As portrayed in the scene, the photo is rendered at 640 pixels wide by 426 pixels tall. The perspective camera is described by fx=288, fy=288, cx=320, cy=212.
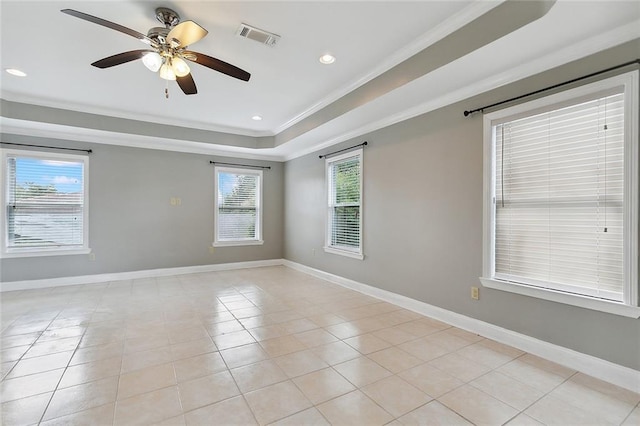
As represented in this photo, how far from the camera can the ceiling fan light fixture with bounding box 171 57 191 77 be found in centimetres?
253

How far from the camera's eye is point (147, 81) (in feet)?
11.6

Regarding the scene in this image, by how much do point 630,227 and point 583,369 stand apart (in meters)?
1.13

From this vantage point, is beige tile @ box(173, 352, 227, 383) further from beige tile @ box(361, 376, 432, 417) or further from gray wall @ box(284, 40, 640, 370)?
gray wall @ box(284, 40, 640, 370)

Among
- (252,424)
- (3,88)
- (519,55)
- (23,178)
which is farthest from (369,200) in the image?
(23,178)

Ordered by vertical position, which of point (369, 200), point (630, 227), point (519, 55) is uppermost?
point (519, 55)

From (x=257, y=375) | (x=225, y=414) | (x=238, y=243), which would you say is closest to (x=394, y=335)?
(x=257, y=375)

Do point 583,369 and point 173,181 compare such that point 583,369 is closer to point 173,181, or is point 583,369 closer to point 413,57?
point 413,57

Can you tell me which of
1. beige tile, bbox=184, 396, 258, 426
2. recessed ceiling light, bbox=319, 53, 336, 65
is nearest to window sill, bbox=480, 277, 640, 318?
beige tile, bbox=184, 396, 258, 426

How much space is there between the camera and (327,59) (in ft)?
9.78

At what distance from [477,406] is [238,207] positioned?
5.51 metres

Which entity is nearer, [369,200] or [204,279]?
[369,200]

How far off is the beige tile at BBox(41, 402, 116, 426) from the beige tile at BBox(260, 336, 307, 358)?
113 cm

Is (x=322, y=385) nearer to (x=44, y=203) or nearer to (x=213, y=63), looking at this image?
(x=213, y=63)

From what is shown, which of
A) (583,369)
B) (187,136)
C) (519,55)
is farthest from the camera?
(187,136)
